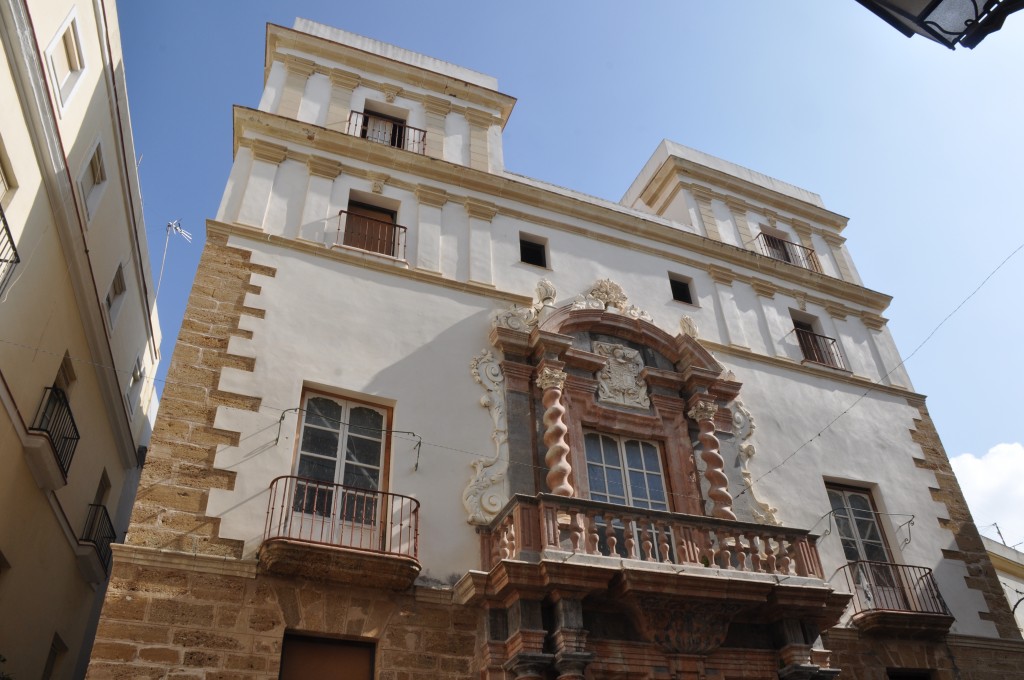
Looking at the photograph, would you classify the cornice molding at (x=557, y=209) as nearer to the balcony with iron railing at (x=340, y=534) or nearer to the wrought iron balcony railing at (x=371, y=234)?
the wrought iron balcony railing at (x=371, y=234)

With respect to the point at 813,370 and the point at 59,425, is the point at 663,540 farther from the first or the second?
the point at 59,425

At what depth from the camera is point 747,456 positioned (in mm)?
12086

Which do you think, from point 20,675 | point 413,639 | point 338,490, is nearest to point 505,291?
point 338,490

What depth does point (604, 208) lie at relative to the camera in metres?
14.3

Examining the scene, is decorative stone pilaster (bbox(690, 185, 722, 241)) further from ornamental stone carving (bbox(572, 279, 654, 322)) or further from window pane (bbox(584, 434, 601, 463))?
window pane (bbox(584, 434, 601, 463))

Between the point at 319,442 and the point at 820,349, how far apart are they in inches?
382

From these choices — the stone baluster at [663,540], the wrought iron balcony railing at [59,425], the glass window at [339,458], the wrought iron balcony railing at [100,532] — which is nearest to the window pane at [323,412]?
the glass window at [339,458]

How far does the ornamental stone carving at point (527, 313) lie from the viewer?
1167 centimetres

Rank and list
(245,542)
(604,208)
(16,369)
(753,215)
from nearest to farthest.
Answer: (245,542) < (16,369) < (604,208) < (753,215)

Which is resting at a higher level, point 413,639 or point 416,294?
point 416,294

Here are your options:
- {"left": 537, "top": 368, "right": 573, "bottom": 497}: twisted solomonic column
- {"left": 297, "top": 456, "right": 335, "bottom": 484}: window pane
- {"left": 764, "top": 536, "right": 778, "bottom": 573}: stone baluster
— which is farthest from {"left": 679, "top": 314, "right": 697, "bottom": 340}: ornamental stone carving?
{"left": 297, "top": 456, "right": 335, "bottom": 484}: window pane

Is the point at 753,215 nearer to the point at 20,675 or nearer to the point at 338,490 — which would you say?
the point at 338,490

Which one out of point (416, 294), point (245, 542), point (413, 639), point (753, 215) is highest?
point (753, 215)

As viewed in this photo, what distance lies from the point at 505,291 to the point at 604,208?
3.04 metres
